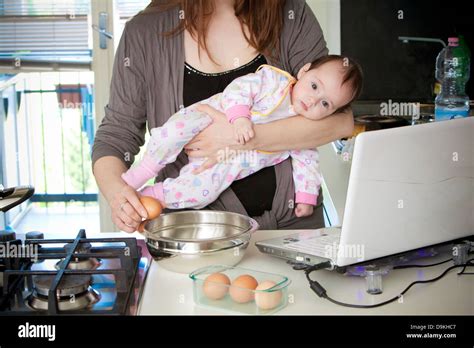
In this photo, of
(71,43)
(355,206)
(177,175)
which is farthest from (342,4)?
(355,206)

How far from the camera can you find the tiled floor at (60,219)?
2.11 m

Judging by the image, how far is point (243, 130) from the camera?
1.00 metres

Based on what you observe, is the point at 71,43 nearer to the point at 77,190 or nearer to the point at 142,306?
the point at 77,190

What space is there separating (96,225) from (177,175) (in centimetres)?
113

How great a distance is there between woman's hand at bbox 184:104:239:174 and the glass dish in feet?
1.27

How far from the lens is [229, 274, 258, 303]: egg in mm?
630

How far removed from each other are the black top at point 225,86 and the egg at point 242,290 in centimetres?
40

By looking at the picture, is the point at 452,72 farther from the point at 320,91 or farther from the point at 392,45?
the point at 320,91

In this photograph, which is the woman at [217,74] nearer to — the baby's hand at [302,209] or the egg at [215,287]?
the baby's hand at [302,209]

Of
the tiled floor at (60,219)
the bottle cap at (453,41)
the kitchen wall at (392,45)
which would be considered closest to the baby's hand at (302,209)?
the bottle cap at (453,41)

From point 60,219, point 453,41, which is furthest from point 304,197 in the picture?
point 60,219
